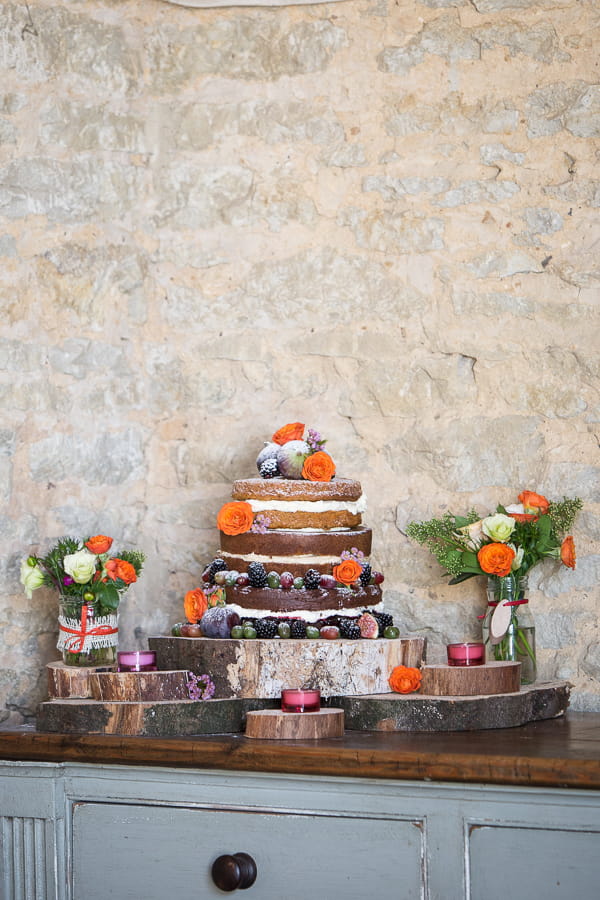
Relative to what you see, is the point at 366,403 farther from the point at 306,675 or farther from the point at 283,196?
the point at 306,675

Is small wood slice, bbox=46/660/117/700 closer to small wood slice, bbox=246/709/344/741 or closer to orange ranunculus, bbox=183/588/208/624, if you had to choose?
orange ranunculus, bbox=183/588/208/624

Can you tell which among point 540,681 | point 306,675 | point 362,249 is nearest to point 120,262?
point 362,249

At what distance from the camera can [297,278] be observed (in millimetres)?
2920

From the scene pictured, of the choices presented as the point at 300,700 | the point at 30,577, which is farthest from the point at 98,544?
the point at 300,700

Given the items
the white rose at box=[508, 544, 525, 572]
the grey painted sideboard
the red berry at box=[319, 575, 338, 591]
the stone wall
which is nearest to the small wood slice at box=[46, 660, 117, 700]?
the grey painted sideboard

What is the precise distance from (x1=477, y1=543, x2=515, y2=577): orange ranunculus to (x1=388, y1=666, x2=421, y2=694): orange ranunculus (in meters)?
0.34

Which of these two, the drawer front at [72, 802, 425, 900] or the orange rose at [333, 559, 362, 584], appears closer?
the drawer front at [72, 802, 425, 900]

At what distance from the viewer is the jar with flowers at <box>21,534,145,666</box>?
8.04ft

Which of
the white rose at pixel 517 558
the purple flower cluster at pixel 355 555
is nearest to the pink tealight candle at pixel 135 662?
the purple flower cluster at pixel 355 555

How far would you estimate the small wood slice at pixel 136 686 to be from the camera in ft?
7.25

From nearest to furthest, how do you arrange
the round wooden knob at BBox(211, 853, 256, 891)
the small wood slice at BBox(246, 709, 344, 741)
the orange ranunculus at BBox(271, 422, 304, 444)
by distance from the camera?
the round wooden knob at BBox(211, 853, 256, 891), the small wood slice at BBox(246, 709, 344, 741), the orange ranunculus at BBox(271, 422, 304, 444)

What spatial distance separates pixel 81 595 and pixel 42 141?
3.97 ft

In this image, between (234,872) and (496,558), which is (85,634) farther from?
(496,558)

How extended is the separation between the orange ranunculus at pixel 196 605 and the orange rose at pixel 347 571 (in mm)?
320
